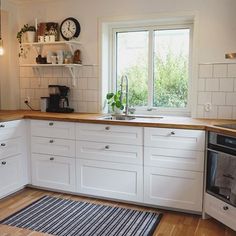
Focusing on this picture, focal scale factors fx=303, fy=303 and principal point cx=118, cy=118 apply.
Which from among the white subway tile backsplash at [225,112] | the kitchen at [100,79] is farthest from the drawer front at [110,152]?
the white subway tile backsplash at [225,112]

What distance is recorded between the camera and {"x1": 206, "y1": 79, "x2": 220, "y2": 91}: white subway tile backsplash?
3.11 meters

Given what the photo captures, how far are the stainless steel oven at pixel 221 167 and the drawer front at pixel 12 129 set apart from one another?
1950 mm

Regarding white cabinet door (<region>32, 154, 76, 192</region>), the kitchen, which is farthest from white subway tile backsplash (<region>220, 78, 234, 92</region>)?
white cabinet door (<region>32, 154, 76, 192</region>)

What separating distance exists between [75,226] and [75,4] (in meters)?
2.49

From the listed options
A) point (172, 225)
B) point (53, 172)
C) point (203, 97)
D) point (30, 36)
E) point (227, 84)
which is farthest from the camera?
point (30, 36)

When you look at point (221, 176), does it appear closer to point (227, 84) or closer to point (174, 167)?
point (174, 167)

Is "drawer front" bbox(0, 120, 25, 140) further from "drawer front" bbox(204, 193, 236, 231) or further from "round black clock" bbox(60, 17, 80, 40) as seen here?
"drawer front" bbox(204, 193, 236, 231)

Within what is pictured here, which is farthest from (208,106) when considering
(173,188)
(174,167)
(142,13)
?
(142,13)

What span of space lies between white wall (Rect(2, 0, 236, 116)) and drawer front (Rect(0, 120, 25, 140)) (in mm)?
1073

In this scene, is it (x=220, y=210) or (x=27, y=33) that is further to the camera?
(x=27, y=33)

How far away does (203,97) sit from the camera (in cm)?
318

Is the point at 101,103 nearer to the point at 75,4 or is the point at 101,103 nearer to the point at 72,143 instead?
the point at 72,143

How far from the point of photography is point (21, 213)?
284 centimetres

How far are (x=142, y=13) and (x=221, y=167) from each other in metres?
1.85
